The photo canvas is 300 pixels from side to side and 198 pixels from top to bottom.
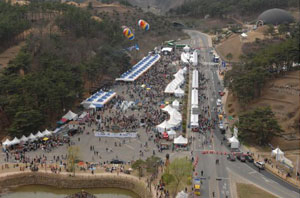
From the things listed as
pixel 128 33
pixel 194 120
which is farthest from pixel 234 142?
pixel 128 33

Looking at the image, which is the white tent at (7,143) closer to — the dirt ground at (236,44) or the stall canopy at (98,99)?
the stall canopy at (98,99)

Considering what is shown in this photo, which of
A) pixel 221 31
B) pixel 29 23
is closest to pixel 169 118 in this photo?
pixel 29 23

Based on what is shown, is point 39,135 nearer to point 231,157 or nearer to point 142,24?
point 231,157

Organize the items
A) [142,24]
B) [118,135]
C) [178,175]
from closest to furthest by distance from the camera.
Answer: [178,175]
[118,135]
[142,24]

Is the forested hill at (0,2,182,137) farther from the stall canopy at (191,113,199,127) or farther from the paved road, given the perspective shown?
the paved road

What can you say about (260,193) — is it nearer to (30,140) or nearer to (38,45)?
(30,140)

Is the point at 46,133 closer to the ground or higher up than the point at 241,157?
higher up
